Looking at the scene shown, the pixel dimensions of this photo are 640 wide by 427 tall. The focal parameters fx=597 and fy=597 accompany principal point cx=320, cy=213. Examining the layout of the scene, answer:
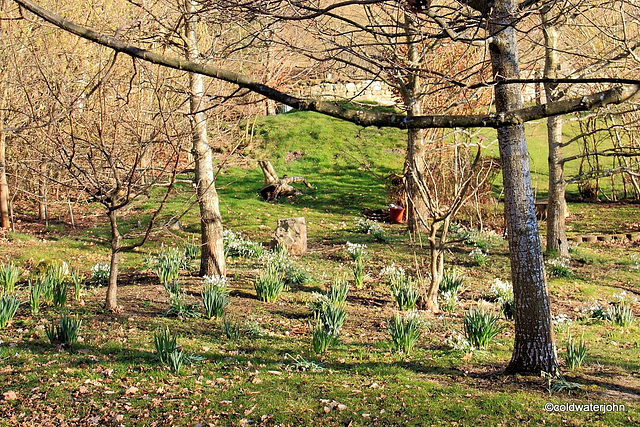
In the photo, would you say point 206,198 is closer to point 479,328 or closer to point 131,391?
point 131,391

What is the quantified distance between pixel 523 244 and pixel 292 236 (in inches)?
286

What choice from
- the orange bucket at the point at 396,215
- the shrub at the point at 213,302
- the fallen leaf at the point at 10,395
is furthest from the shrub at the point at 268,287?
the orange bucket at the point at 396,215

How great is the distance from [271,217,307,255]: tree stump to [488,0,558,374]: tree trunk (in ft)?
23.3

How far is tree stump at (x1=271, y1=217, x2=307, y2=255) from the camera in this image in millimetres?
12008

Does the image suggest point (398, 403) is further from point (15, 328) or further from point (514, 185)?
point (15, 328)

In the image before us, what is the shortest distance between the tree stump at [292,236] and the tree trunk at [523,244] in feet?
23.3

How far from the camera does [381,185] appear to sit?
20953 mm

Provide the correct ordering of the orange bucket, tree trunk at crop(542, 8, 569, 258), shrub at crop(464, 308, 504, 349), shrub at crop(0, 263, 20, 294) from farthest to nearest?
the orange bucket, tree trunk at crop(542, 8, 569, 258), shrub at crop(0, 263, 20, 294), shrub at crop(464, 308, 504, 349)

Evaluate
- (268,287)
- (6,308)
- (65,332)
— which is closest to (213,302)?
(268,287)

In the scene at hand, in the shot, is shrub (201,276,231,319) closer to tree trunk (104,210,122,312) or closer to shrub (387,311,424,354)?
tree trunk (104,210,122,312)

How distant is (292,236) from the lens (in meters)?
12.1

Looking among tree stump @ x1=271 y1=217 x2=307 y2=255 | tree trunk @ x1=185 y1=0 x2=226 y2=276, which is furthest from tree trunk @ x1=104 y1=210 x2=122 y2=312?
tree stump @ x1=271 y1=217 x2=307 y2=255

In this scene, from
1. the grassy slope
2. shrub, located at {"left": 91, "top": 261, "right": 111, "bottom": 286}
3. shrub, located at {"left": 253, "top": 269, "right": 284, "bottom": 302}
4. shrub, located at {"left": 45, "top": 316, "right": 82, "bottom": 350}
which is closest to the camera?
the grassy slope

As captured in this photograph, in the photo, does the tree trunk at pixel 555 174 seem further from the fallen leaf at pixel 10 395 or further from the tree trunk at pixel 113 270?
the fallen leaf at pixel 10 395
